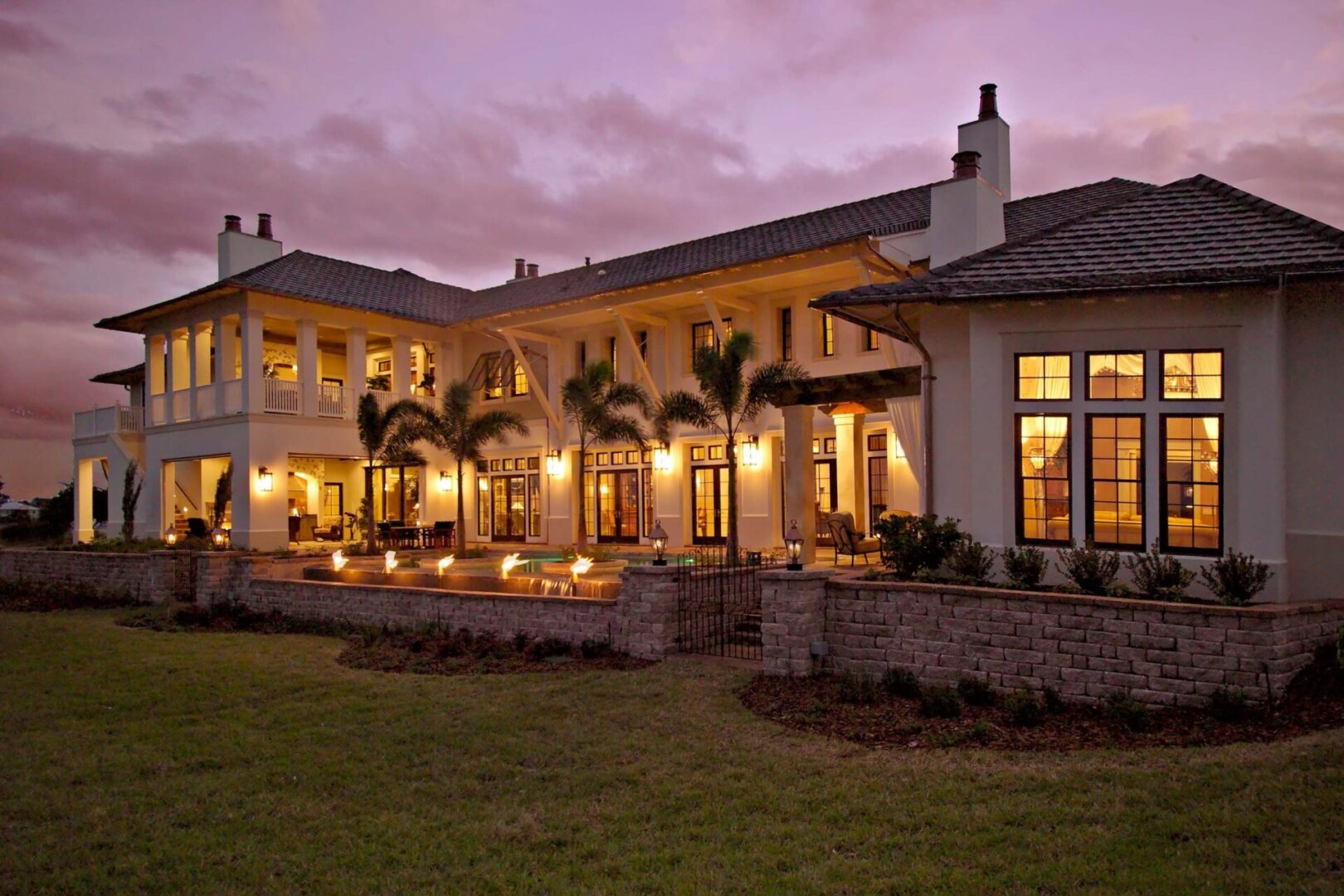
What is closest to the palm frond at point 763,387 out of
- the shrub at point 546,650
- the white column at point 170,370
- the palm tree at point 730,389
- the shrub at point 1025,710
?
the palm tree at point 730,389

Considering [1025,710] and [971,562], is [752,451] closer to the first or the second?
[971,562]

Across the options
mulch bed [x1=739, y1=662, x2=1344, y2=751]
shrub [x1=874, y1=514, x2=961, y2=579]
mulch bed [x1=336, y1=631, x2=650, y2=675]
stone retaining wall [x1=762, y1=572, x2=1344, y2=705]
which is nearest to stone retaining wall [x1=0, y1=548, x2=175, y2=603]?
mulch bed [x1=336, y1=631, x2=650, y2=675]

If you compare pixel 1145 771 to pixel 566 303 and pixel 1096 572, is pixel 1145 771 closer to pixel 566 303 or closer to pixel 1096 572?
pixel 1096 572

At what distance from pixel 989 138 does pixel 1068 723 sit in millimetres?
11448

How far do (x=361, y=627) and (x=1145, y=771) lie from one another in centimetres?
1090

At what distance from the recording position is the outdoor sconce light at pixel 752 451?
20.2 meters

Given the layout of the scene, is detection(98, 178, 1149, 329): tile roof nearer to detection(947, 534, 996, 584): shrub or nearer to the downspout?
the downspout

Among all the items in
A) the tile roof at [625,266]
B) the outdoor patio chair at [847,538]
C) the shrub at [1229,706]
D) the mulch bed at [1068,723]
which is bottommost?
the mulch bed at [1068,723]

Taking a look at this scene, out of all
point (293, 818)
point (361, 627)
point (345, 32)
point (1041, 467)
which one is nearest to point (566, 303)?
point (345, 32)

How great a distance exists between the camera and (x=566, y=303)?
2169cm

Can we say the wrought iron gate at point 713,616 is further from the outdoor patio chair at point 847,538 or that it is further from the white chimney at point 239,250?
the white chimney at point 239,250

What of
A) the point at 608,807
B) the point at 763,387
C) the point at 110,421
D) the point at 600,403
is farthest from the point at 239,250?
the point at 608,807

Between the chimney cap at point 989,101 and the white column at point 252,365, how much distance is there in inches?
711

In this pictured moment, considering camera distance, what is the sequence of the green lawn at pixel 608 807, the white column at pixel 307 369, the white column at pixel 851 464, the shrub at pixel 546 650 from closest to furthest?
the green lawn at pixel 608 807 → the shrub at pixel 546 650 → the white column at pixel 851 464 → the white column at pixel 307 369
